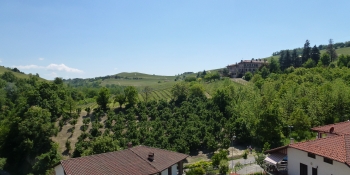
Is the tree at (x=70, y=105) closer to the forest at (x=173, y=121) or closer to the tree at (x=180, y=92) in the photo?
the forest at (x=173, y=121)

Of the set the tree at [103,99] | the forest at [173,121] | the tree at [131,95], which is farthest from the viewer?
the tree at [131,95]

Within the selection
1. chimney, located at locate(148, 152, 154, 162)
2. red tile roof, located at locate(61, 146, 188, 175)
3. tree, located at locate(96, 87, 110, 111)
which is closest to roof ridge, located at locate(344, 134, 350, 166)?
red tile roof, located at locate(61, 146, 188, 175)

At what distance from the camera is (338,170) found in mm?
20938

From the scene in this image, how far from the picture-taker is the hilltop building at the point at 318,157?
2097 centimetres

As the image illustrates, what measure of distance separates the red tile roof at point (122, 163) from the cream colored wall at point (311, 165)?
1062 cm

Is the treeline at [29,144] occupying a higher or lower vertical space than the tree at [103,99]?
lower

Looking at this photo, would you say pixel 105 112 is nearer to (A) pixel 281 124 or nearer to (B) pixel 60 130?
(B) pixel 60 130

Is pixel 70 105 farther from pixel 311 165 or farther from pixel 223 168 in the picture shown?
pixel 311 165

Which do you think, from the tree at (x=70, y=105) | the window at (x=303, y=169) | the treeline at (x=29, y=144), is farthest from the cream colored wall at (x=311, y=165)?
the tree at (x=70, y=105)

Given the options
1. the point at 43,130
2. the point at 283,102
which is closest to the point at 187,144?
the point at 283,102

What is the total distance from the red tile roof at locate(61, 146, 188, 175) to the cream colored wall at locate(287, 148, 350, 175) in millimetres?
10623

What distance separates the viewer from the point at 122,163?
961 inches

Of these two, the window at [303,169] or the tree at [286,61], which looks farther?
the tree at [286,61]

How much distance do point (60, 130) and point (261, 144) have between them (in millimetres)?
39367
